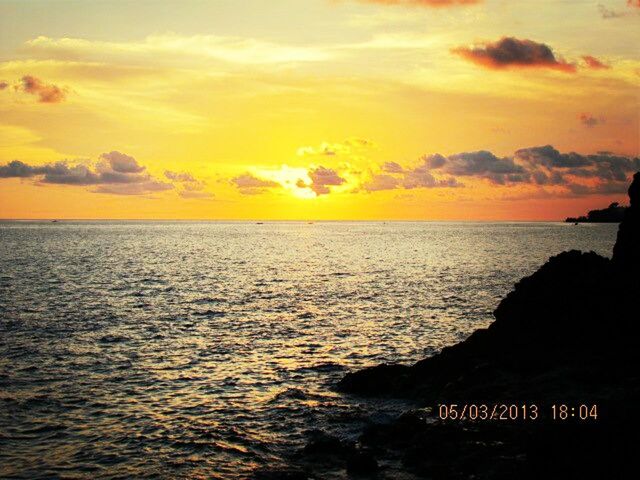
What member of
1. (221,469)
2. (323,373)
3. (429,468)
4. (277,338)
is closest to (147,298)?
(277,338)

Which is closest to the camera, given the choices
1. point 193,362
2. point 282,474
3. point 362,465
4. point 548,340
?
point 362,465

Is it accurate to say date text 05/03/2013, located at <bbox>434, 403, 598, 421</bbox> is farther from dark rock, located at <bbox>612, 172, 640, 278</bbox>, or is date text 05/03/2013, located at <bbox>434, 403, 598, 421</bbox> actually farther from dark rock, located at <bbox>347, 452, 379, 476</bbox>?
dark rock, located at <bbox>612, 172, 640, 278</bbox>

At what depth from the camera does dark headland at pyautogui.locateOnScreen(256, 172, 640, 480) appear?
17031 mm

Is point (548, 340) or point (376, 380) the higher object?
point (548, 340)

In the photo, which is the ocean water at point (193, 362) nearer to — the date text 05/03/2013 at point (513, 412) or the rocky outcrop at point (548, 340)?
the rocky outcrop at point (548, 340)

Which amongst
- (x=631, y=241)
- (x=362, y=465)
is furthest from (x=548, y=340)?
(x=362, y=465)

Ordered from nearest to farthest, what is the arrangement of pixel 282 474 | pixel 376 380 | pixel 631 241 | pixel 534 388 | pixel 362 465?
pixel 362 465
pixel 282 474
pixel 534 388
pixel 631 241
pixel 376 380

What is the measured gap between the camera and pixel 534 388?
25453 mm

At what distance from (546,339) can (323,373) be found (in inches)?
594

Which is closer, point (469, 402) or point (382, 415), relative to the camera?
point (469, 402)

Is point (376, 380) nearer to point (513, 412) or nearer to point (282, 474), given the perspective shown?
point (513, 412)

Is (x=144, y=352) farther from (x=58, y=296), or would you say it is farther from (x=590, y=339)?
(x=58, y=296)

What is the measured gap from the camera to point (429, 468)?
837 inches

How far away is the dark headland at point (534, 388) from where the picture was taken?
55.9 ft
